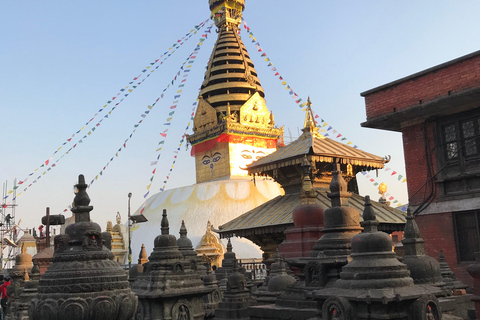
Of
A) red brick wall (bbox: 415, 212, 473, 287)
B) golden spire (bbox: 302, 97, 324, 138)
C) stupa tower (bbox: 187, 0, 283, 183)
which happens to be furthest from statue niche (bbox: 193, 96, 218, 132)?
red brick wall (bbox: 415, 212, 473, 287)

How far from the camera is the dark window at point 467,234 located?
12.0 meters

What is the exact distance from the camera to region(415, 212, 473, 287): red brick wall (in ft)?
40.1

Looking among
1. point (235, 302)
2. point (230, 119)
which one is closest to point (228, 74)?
point (230, 119)

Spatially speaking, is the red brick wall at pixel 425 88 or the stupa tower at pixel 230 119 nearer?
the red brick wall at pixel 425 88

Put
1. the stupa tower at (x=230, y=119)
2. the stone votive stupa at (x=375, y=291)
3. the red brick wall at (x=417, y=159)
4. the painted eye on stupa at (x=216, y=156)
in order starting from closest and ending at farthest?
the stone votive stupa at (x=375, y=291)
the red brick wall at (x=417, y=159)
the stupa tower at (x=230, y=119)
the painted eye on stupa at (x=216, y=156)

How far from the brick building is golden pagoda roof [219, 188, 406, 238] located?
3.15 m

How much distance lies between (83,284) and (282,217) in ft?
41.5

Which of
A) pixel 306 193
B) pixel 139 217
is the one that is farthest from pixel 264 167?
pixel 306 193

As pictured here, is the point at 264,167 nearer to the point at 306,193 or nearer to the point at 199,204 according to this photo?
the point at 306,193

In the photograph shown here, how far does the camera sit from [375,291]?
18.5ft

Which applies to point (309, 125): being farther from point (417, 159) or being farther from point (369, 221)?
point (369, 221)

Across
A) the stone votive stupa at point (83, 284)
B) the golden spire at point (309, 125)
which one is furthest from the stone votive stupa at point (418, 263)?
the golden spire at point (309, 125)

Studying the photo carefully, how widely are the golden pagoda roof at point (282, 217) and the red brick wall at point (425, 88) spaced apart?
12.5 ft

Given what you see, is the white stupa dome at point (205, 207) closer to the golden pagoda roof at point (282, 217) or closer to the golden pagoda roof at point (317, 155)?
the golden pagoda roof at point (317, 155)
